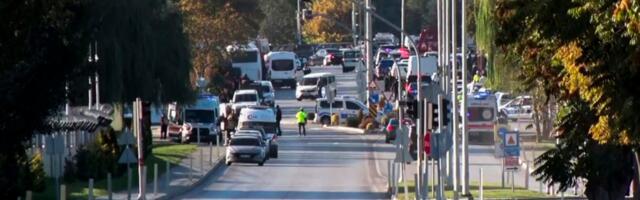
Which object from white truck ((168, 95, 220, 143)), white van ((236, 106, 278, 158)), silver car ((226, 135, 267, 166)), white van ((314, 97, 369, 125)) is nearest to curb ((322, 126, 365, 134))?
white van ((314, 97, 369, 125))

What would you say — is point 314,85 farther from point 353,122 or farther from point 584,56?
point 584,56

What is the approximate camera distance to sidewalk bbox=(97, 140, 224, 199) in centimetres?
4765

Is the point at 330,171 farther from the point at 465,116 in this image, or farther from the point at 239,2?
the point at 239,2

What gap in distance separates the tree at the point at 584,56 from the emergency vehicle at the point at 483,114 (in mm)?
39202

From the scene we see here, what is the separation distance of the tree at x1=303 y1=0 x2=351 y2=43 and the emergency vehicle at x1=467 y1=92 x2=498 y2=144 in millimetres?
57424

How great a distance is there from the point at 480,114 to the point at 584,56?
46.1 meters

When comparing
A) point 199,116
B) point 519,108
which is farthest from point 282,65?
point 199,116

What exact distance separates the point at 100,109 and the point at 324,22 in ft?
273

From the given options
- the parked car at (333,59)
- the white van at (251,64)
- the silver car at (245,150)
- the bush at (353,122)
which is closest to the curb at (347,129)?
the bush at (353,122)

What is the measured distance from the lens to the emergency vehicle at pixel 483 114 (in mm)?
68562

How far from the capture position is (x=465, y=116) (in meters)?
42.9

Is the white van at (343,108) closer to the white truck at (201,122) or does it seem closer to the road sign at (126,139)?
the white truck at (201,122)

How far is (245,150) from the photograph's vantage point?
61.1 metres

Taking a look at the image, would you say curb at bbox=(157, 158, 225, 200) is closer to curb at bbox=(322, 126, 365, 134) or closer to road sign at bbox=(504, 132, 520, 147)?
road sign at bbox=(504, 132, 520, 147)
